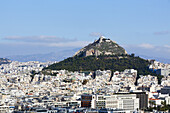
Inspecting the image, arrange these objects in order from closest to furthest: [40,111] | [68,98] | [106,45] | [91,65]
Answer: [40,111], [68,98], [91,65], [106,45]

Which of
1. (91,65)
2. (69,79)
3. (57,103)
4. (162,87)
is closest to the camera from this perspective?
(57,103)

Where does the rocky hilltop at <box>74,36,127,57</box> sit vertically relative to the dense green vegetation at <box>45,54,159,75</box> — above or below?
above

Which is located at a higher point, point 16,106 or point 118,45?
point 118,45

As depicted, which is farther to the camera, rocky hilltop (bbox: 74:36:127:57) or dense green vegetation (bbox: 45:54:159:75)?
rocky hilltop (bbox: 74:36:127:57)

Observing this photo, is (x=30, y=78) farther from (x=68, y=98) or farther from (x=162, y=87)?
(x=68, y=98)

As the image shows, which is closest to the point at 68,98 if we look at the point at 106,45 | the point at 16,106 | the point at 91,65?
the point at 16,106

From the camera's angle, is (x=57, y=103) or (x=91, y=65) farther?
(x=91, y=65)
